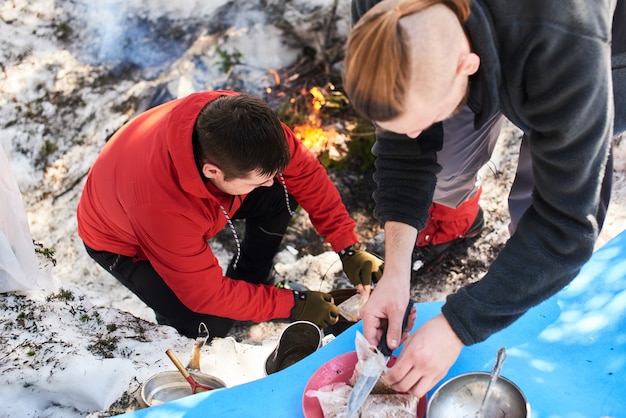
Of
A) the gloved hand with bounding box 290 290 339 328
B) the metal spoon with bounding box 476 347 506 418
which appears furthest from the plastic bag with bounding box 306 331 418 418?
the gloved hand with bounding box 290 290 339 328

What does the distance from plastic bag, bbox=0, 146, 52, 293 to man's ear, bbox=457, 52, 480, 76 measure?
222 cm

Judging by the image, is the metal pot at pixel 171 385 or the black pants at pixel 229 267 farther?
the black pants at pixel 229 267

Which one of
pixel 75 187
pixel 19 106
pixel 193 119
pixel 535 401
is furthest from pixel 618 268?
pixel 19 106

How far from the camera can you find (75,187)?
3.96 metres

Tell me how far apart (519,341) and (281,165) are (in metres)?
1.11

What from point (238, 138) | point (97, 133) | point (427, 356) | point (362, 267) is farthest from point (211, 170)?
point (97, 133)

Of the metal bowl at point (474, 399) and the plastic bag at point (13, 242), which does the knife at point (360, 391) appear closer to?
the metal bowl at point (474, 399)

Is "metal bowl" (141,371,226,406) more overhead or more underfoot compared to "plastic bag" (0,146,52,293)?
more underfoot

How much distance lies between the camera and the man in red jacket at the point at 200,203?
2109 millimetres

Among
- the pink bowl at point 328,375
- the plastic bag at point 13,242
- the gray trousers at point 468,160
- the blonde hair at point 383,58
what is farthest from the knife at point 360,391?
the plastic bag at point 13,242

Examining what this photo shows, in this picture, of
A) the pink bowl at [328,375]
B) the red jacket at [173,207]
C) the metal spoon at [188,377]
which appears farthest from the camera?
the red jacket at [173,207]

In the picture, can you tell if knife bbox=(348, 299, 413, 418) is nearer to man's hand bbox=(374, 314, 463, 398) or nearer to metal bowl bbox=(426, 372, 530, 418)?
man's hand bbox=(374, 314, 463, 398)

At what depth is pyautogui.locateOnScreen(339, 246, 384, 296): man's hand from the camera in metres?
2.62

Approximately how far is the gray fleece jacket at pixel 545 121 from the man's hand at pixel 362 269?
1.06m
